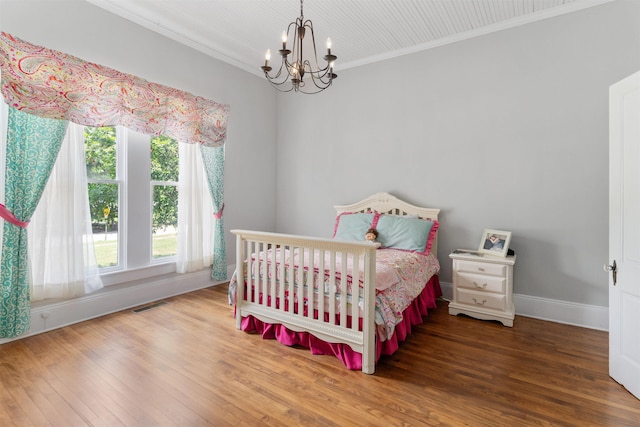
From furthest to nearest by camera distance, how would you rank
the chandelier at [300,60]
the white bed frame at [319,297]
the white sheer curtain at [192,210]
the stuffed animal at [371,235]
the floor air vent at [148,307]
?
the white sheer curtain at [192,210], the stuffed animal at [371,235], the floor air vent at [148,307], the white bed frame at [319,297], the chandelier at [300,60]

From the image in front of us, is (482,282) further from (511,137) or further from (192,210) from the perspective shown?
(192,210)

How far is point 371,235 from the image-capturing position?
339 cm

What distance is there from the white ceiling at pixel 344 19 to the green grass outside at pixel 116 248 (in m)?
2.22

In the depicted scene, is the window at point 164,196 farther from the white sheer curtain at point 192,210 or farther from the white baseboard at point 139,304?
the white baseboard at point 139,304

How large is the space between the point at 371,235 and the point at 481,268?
1098 mm

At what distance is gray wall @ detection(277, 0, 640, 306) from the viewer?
9.18ft

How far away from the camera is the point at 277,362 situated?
2.19 m

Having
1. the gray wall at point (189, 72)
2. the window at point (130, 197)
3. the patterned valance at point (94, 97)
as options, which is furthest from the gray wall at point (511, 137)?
the window at point (130, 197)

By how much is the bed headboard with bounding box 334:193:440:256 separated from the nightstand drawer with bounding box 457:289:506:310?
23.9 inches

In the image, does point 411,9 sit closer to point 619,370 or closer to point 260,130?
point 260,130

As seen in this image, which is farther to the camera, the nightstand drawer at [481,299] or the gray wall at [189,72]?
the nightstand drawer at [481,299]

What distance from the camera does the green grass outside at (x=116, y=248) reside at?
3081mm

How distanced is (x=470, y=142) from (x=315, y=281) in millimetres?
2306

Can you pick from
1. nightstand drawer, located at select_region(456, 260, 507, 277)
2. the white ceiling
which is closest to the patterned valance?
the white ceiling
